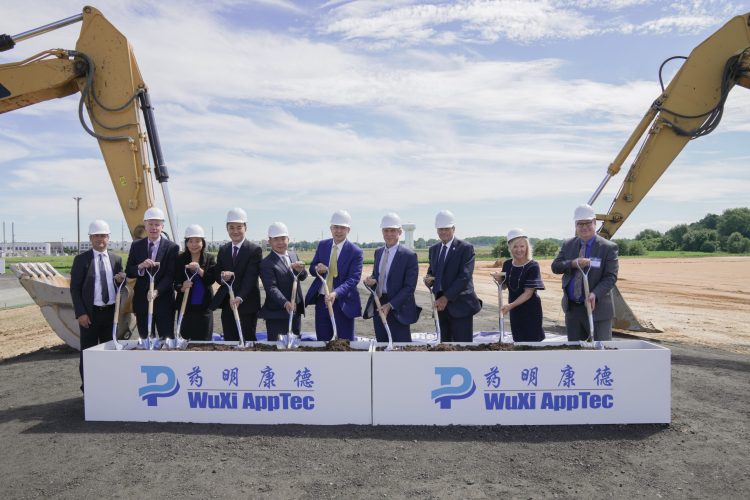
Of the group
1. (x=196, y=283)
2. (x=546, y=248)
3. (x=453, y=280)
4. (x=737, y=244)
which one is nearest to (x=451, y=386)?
(x=453, y=280)

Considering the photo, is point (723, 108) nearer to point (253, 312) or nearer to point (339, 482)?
point (253, 312)

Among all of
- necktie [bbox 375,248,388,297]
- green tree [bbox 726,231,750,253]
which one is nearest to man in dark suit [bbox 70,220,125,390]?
necktie [bbox 375,248,388,297]

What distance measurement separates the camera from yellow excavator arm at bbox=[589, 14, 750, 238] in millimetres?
9336

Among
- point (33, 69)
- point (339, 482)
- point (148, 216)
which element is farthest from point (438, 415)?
point (33, 69)

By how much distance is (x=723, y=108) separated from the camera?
950 centimetres

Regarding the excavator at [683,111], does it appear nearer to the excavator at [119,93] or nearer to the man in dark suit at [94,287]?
the excavator at [119,93]

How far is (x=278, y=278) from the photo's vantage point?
624 centimetres

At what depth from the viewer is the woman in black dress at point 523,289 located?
6.07 m

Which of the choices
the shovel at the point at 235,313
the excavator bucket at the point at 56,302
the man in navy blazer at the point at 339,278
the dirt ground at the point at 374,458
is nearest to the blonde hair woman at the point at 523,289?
the dirt ground at the point at 374,458

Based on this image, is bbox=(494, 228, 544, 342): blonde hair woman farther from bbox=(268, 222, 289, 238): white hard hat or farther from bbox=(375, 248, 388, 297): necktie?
bbox=(268, 222, 289, 238): white hard hat

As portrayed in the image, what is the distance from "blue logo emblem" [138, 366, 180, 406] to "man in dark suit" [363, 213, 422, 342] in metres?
2.20

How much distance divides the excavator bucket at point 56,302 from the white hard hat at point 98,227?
282 cm

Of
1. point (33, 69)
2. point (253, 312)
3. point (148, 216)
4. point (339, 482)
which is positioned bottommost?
point (339, 482)

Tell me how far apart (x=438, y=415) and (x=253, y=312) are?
8.19 ft
